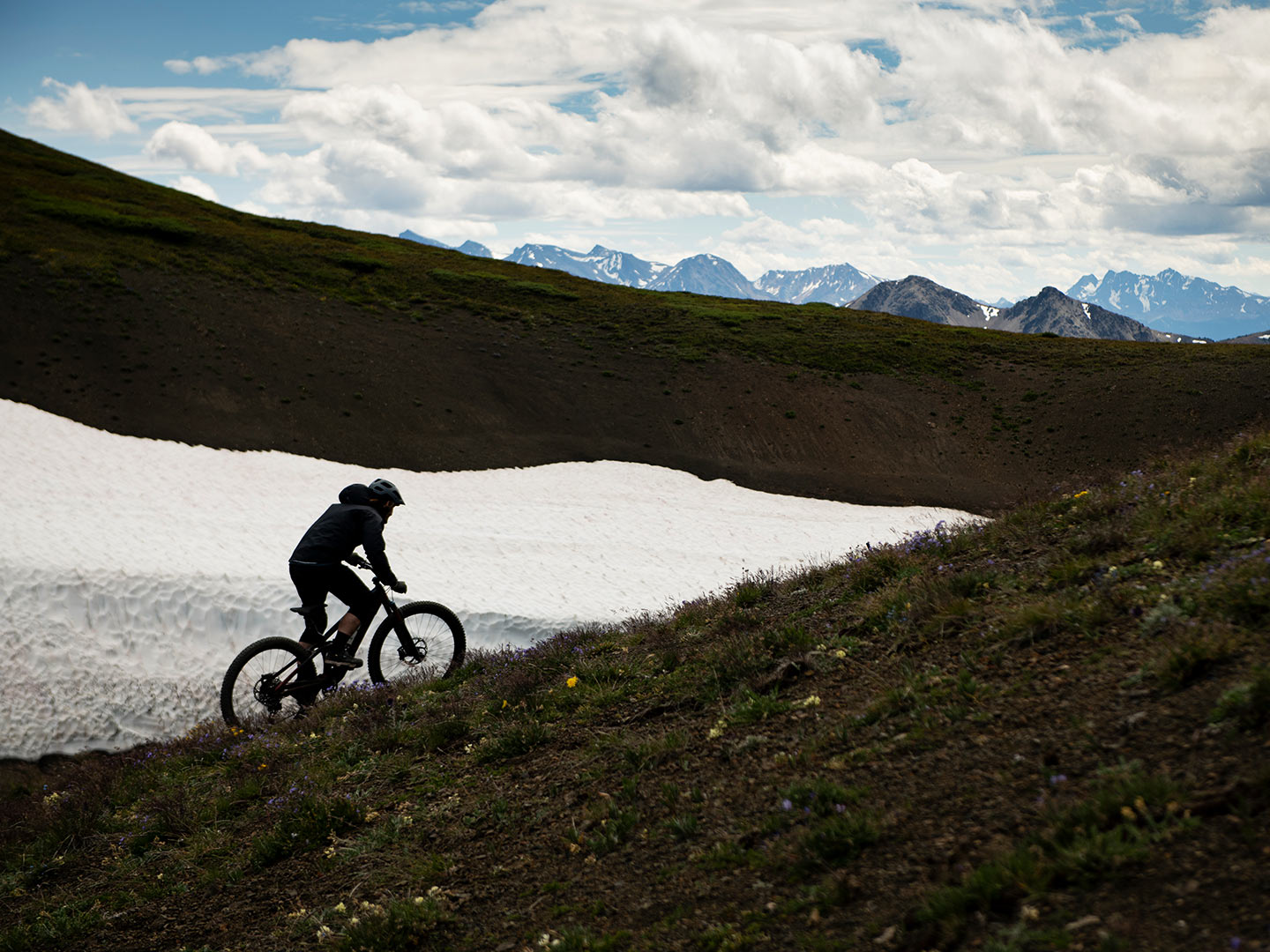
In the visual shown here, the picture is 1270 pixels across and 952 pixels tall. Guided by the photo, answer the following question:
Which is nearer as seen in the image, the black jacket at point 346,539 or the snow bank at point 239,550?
the black jacket at point 346,539

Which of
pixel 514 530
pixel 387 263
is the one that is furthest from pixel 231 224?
pixel 514 530

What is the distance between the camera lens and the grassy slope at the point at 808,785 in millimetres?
3975

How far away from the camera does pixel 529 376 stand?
152 ft

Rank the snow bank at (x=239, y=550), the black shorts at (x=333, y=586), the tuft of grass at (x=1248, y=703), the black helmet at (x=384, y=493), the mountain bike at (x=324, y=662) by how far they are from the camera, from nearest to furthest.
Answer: the tuft of grass at (x=1248, y=703)
the black shorts at (x=333, y=586)
the mountain bike at (x=324, y=662)
the black helmet at (x=384, y=493)
the snow bank at (x=239, y=550)

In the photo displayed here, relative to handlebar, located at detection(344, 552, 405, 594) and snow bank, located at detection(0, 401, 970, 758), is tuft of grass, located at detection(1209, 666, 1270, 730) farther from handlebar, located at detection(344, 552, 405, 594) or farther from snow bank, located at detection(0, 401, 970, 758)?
snow bank, located at detection(0, 401, 970, 758)

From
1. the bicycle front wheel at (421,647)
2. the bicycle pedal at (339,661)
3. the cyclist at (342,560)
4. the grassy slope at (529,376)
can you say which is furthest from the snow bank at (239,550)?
the cyclist at (342,560)

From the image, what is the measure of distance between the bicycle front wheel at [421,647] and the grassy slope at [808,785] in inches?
47.9

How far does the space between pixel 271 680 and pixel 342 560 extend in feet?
5.84

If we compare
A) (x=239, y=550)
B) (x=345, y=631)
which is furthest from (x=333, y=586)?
(x=239, y=550)

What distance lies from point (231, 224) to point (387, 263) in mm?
15835

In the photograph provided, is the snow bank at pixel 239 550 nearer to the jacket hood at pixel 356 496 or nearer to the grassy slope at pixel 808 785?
the grassy slope at pixel 808 785

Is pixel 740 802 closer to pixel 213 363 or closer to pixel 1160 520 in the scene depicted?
pixel 1160 520

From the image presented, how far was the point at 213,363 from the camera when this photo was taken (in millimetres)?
40062

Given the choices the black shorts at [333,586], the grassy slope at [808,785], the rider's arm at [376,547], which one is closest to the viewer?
the grassy slope at [808,785]
